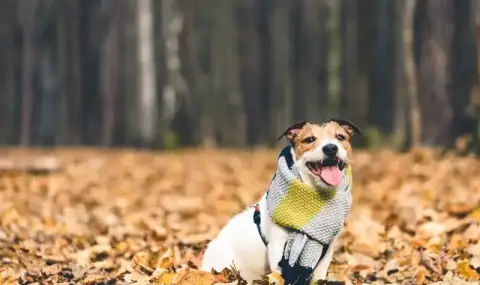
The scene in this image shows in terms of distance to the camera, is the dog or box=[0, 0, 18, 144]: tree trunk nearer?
the dog

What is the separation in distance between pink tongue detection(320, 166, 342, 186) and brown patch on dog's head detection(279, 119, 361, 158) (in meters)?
0.10

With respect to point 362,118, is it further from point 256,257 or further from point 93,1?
point 256,257

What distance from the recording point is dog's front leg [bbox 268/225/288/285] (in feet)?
15.2

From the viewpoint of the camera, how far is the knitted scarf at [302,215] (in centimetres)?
460

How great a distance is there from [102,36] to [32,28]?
1.31m

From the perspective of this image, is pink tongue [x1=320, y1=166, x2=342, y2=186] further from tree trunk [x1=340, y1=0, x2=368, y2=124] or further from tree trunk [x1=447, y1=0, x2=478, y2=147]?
tree trunk [x1=340, y1=0, x2=368, y2=124]

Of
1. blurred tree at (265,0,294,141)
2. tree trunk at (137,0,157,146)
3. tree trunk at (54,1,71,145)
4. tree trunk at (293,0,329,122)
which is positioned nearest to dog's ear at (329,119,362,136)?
tree trunk at (137,0,157,146)

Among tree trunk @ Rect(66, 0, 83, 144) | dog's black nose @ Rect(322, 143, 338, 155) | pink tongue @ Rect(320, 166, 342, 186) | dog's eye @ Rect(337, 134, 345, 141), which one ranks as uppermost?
tree trunk @ Rect(66, 0, 83, 144)

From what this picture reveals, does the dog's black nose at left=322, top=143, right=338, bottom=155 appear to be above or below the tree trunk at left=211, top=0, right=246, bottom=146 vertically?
below

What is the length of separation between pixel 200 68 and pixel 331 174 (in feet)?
33.0

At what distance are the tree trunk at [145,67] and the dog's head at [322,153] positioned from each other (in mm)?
9427

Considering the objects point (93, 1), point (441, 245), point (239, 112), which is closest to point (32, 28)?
point (93, 1)

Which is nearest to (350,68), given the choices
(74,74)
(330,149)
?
(74,74)

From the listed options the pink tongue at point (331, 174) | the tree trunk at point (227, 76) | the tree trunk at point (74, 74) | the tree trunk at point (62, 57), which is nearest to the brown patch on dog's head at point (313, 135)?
the pink tongue at point (331, 174)
